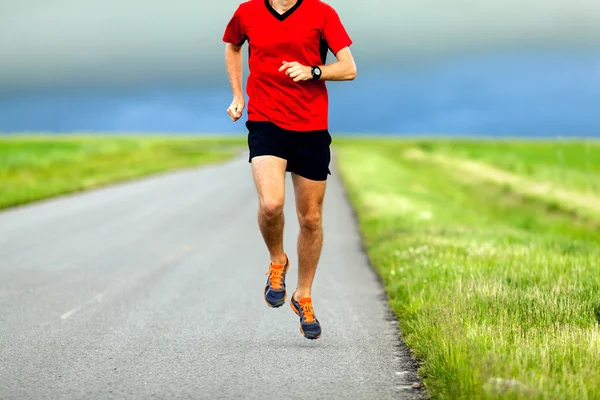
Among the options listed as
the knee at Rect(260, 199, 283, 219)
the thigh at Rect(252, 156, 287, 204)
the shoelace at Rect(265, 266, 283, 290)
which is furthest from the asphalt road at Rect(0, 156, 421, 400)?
the thigh at Rect(252, 156, 287, 204)

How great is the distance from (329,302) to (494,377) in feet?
12.2

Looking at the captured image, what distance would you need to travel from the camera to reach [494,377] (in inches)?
169

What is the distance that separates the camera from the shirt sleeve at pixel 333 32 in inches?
223

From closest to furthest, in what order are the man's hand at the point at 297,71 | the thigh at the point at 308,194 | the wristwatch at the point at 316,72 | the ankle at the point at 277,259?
the man's hand at the point at 297,71
the wristwatch at the point at 316,72
the thigh at the point at 308,194
the ankle at the point at 277,259

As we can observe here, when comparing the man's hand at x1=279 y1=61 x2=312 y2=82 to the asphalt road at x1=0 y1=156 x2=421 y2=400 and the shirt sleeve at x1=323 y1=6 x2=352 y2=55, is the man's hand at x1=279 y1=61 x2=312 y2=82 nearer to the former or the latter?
the shirt sleeve at x1=323 y1=6 x2=352 y2=55

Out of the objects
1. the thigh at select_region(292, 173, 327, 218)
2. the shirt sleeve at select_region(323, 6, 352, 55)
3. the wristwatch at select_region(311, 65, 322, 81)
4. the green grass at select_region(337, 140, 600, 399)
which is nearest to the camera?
the green grass at select_region(337, 140, 600, 399)

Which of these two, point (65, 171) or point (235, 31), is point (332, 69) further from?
point (65, 171)

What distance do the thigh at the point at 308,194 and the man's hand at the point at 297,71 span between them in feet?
2.49

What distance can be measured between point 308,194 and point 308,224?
281 mm

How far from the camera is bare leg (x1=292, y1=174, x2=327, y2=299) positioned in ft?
19.4

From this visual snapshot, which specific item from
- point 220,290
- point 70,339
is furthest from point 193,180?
Answer: point 70,339

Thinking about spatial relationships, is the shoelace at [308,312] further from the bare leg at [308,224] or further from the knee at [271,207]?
the knee at [271,207]

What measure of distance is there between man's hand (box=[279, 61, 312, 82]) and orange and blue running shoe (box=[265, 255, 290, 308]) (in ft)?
4.52

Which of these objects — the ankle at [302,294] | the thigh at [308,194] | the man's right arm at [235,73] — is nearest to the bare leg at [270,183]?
the thigh at [308,194]
